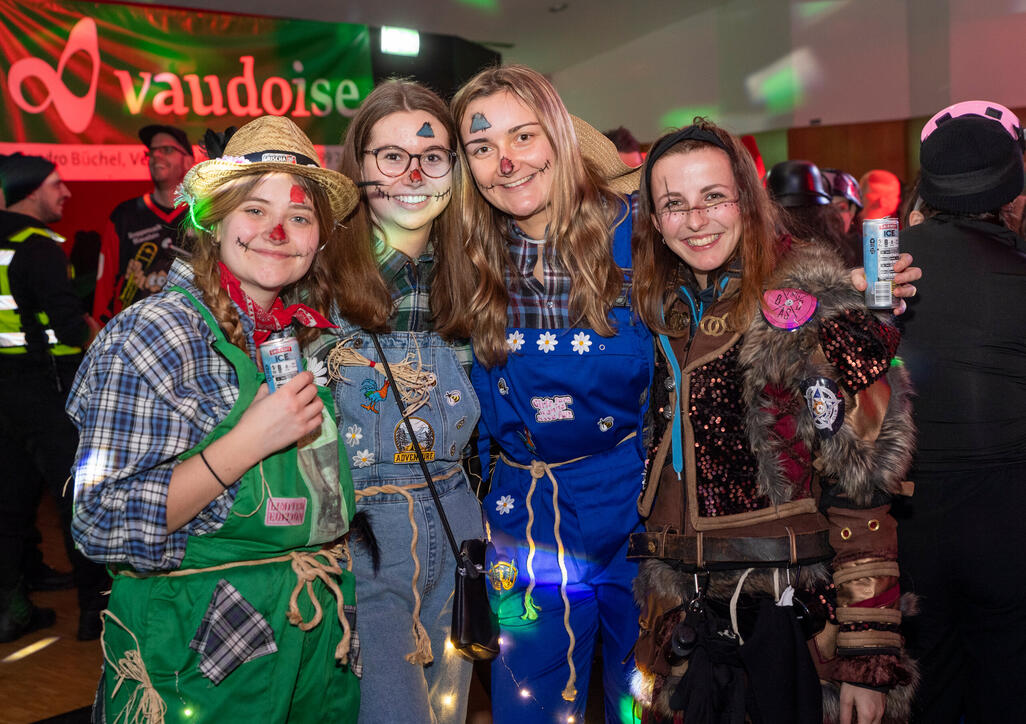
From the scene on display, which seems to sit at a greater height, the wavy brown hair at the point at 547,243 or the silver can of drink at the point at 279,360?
the wavy brown hair at the point at 547,243

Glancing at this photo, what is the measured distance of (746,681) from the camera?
5.77 ft

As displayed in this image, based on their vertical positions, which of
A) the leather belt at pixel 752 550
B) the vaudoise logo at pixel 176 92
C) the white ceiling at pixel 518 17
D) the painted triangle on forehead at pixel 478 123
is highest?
the white ceiling at pixel 518 17

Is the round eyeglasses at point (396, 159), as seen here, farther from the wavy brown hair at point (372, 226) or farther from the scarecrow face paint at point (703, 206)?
the scarecrow face paint at point (703, 206)

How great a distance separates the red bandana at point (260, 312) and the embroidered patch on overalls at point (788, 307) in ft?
3.44

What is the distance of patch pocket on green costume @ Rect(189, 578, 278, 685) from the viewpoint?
163 centimetres

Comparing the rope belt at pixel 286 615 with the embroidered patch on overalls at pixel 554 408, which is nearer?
the rope belt at pixel 286 615

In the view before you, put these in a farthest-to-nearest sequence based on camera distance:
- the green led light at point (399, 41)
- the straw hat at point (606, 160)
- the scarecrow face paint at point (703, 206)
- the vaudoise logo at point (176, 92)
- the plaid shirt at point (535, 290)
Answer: the green led light at point (399, 41), the vaudoise logo at point (176, 92), the straw hat at point (606, 160), the plaid shirt at point (535, 290), the scarecrow face paint at point (703, 206)

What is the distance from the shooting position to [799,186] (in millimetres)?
4230

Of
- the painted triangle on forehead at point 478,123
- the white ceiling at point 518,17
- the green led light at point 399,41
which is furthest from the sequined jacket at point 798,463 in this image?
the green led light at point 399,41

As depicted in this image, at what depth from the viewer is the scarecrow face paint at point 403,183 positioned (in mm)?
2246

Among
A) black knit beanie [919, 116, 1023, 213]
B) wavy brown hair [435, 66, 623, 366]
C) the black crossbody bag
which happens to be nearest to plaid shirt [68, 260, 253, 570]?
the black crossbody bag

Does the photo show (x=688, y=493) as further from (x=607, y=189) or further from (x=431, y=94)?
(x=431, y=94)

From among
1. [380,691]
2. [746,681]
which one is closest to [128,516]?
[380,691]

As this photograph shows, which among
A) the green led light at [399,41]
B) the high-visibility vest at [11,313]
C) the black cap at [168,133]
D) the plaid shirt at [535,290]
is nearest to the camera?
the plaid shirt at [535,290]
